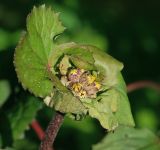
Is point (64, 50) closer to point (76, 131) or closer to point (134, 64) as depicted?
point (76, 131)

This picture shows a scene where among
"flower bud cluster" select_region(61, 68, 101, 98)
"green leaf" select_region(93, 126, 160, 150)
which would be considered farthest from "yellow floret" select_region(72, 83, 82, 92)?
"green leaf" select_region(93, 126, 160, 150)

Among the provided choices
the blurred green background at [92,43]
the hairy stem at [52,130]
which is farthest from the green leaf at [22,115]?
the hairy stem at [52,130]

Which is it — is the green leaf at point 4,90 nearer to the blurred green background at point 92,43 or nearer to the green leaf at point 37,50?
the blurred green background at point 92,43

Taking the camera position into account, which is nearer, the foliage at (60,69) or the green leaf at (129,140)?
the foliage at (60,69)

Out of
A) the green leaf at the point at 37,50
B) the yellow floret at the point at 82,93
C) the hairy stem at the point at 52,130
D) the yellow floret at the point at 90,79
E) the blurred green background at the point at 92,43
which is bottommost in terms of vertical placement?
the blurred green background at the point at 92,43

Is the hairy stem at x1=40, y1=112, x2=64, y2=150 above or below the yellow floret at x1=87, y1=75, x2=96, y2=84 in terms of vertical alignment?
below

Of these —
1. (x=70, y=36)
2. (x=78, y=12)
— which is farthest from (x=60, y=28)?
(x=78, y=12)

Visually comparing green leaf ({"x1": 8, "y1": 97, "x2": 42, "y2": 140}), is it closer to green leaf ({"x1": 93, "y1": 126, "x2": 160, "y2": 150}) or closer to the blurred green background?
the blurred green background
